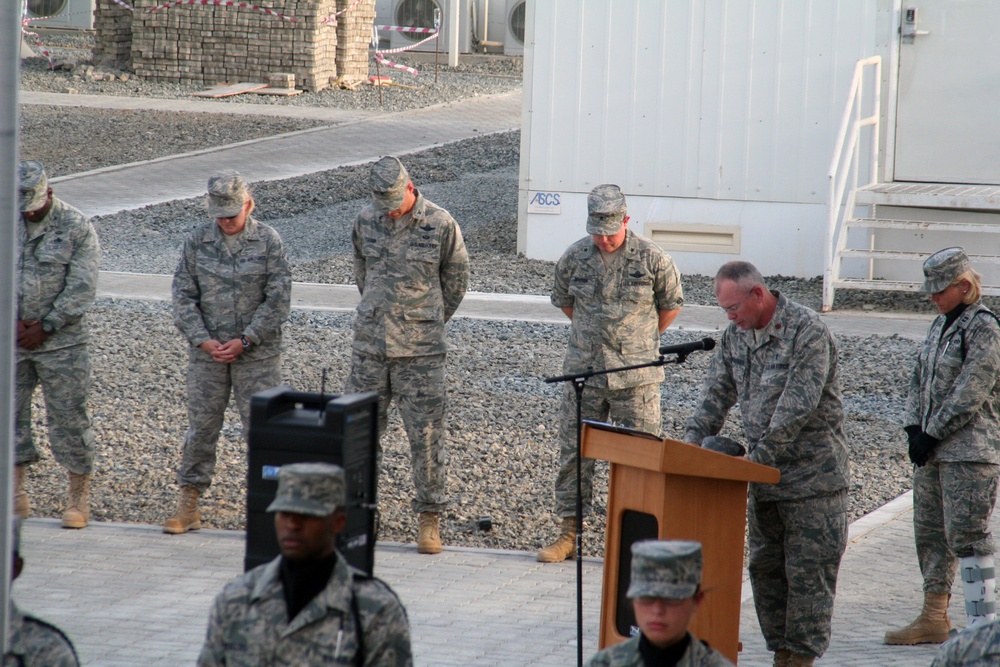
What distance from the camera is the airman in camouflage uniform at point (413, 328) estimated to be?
25.4 ft

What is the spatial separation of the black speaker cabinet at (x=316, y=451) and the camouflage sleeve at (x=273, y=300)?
2.49 m

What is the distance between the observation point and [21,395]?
7891mm

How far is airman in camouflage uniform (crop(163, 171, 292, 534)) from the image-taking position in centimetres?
780

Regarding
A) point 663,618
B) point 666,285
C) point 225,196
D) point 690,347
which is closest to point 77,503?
point 225,196

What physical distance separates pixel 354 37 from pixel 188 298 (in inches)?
888

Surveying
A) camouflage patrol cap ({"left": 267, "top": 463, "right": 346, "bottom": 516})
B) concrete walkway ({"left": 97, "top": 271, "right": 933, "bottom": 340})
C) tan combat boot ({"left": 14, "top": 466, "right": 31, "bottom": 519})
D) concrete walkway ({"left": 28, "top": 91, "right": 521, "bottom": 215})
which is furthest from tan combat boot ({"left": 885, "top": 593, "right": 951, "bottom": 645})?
concrete walkway ({"left": 28, "top": 91, "right": 521, "bottom": 215})

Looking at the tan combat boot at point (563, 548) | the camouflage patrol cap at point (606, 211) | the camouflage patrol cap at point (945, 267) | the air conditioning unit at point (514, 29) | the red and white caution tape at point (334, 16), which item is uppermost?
the air conditioning unit at point (514, 29)

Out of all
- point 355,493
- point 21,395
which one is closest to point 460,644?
point 355,493

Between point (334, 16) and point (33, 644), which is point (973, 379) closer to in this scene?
point (33, 644)

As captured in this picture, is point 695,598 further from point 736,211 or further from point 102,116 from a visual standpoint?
point 102,116

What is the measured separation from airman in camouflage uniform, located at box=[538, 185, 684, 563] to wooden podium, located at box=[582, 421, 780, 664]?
1.91 metres

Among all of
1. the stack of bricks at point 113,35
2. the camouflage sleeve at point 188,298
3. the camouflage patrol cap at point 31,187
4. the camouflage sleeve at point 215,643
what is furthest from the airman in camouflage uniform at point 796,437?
the stack of bricks at point 113,35

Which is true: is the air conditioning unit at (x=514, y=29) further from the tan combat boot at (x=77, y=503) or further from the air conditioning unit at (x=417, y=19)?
the tan combat boot at (x=77, y=503)

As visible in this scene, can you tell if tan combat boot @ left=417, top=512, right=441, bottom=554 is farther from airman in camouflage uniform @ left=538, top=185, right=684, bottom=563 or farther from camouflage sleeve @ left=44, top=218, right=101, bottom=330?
camouflage sleeve @ left=44, top=218, right=101, bottom=330
